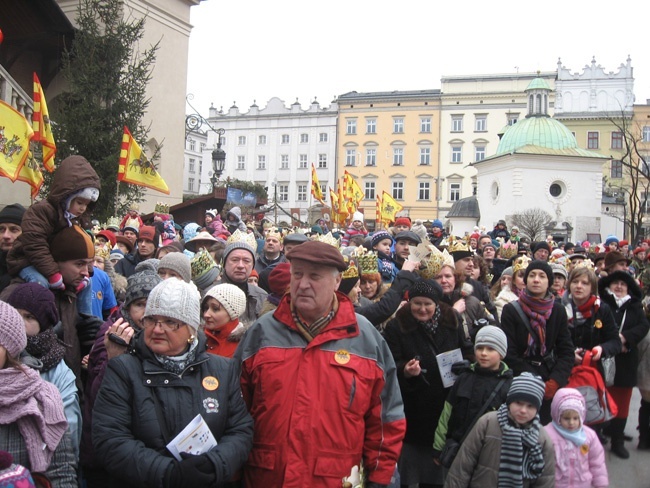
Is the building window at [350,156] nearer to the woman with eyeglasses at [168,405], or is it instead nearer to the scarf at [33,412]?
the woman with eyeglasses at [168,405]

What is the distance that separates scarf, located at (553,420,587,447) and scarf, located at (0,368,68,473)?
3574 millimetres

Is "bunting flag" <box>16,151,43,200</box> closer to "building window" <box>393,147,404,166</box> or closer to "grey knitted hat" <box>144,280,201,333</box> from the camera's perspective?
"grey knitted hat" <box>144,280,201,333</box>

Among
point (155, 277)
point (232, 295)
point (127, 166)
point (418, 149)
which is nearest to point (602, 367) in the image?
point (232, 295)

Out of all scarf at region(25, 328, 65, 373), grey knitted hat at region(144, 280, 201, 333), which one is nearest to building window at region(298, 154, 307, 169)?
scarf at region(25, 328, 65, 373)

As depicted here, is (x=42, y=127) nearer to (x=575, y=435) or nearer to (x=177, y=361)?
(x=177, y=361)

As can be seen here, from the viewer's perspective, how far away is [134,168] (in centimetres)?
1203

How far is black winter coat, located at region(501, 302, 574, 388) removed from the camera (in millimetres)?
5457

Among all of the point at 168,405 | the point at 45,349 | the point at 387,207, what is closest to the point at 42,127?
the point at 45,349

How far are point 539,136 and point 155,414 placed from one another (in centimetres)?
4821

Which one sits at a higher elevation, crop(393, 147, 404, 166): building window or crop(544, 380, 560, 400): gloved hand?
crop(393, 147, 404, 166): building window

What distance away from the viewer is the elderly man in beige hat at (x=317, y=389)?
3.18 m

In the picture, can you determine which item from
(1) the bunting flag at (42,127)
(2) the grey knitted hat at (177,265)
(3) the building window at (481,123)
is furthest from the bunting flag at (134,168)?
(3) the building window at (481,123)

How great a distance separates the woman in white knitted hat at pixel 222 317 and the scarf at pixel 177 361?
1.24 metres

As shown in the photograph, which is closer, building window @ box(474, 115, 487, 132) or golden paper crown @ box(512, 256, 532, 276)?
golden paper crown @ box(512, 256, 532, 276)
